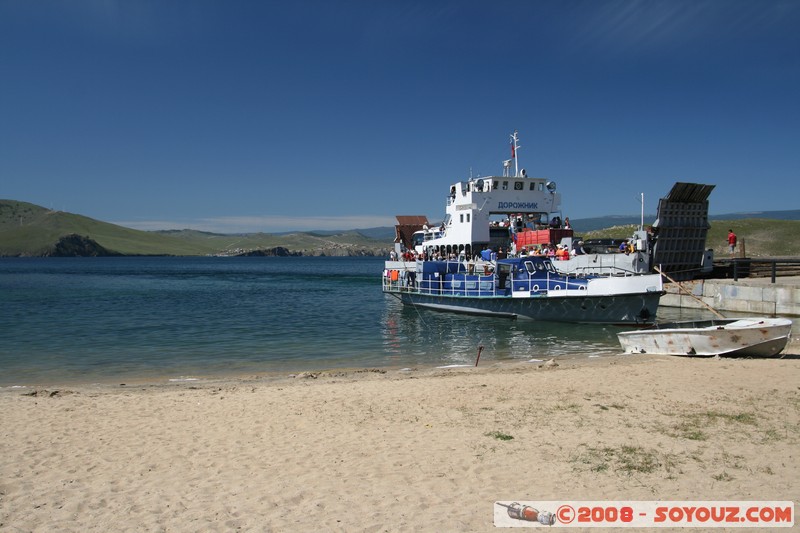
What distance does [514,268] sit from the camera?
28.2 m

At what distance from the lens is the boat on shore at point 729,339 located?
1466cm

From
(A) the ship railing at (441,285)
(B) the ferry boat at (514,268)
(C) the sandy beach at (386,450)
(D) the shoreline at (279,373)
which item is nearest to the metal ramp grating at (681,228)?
(B) the ferry boat at (514,268)

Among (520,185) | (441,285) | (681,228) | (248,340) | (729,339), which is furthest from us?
(520,185)

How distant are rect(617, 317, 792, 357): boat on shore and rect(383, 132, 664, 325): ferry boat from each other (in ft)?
22.3

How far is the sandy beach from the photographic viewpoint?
6203mm

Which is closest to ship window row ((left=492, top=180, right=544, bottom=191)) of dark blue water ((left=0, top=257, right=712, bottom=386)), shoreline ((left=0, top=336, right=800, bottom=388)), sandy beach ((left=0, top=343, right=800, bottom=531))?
dark blue water ((left=0, top=257, right=712, bottom=386))

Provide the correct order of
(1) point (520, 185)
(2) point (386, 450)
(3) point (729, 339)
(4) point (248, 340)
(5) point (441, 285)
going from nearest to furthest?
(2) point (386, 450), (3) point (729, 339), (4) point (248, 340), (5) point (441, 285), (1) point (520, 185)

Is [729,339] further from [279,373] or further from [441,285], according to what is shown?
[441,285]

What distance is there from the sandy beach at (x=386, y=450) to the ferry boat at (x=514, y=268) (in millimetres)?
11117

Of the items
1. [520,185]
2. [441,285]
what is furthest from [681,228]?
[441,285]

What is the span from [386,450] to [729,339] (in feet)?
37.2

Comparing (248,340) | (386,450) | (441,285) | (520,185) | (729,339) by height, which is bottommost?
(248,340)

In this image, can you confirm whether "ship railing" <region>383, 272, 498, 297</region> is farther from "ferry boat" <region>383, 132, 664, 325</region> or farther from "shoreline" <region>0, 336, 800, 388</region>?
"shoreline" <region>0, 336, 800, 388</region>

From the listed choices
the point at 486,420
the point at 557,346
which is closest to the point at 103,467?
the point at 486,420
